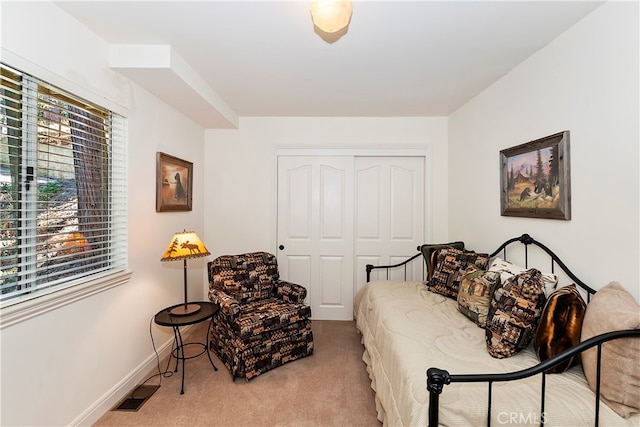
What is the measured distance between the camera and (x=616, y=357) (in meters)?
1.12

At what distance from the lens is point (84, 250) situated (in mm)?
1822

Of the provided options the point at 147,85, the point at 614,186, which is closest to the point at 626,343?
the point at 614,186

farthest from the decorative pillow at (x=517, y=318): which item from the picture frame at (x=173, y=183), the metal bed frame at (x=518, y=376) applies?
the picture frame at (x=173, y=183)

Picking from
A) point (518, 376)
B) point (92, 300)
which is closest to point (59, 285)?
point (92, 300)

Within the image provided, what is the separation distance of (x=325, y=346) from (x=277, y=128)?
2.49 m

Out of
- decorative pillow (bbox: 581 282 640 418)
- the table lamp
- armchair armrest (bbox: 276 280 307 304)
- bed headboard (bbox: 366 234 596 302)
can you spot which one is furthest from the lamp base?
bed headboard (bbox: 366 234 596 302)

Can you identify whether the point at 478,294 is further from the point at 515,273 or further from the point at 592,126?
the point at 592,126

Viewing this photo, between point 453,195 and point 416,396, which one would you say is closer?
point 416,396

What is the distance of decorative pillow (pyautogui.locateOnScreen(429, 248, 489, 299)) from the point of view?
241cm

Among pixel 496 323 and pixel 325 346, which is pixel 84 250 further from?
pixel 496 323

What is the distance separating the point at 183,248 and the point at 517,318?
2.21 meters

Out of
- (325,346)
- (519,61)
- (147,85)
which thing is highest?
(519,61)

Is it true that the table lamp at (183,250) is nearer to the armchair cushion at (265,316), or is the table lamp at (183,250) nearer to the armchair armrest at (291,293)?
the armchair cushion at (265,316)

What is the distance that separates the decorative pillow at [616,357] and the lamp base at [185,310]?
239cm
